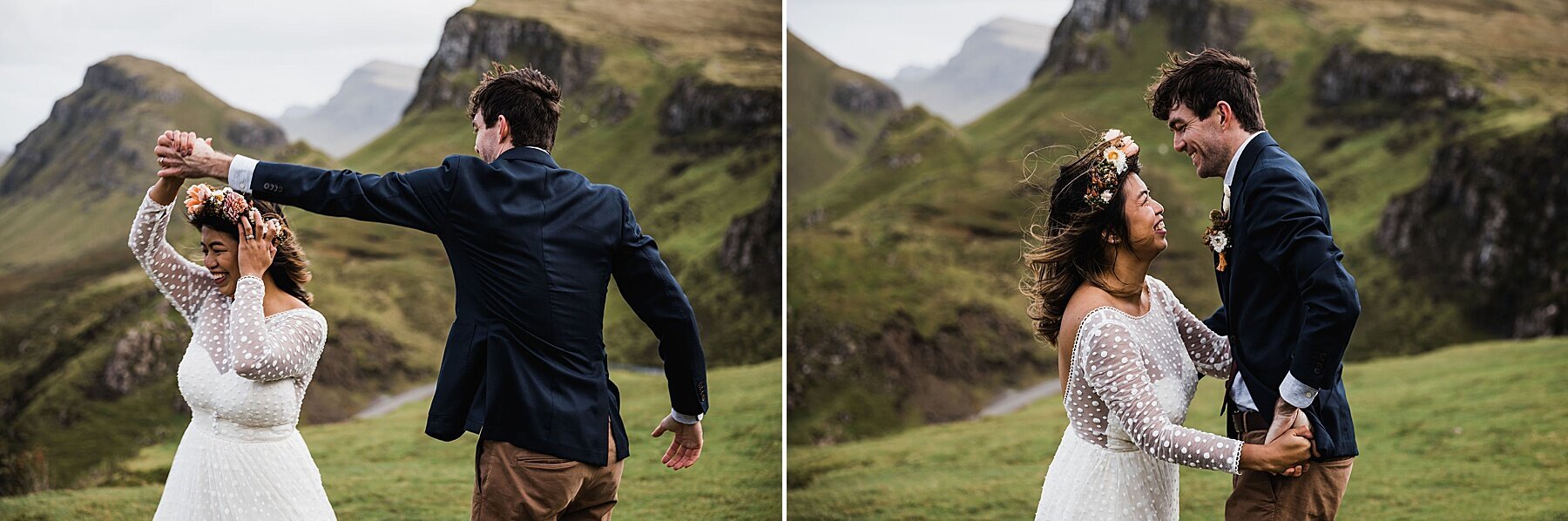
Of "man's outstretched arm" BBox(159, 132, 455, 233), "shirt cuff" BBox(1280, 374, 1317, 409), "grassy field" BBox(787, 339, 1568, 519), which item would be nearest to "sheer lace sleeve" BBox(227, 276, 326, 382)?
"man's outstretched arm" BBox(159, 132, 455, 233)

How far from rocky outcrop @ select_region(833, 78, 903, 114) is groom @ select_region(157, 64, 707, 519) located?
9234 millimetres

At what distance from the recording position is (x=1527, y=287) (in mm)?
13430

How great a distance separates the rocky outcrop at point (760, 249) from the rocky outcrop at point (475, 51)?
2289 mm

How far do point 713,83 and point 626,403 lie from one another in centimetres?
339

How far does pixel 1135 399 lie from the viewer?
2666mm

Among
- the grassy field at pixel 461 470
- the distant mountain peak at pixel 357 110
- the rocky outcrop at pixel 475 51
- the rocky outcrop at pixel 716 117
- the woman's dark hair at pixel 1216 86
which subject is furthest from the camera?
the rocky outcrop at pixel 716 117

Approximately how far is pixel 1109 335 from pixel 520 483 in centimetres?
138

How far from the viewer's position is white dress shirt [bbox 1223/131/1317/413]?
2.62m

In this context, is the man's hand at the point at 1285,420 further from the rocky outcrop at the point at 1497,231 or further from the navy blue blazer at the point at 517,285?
the rocky outcrop at the point at 1497,231

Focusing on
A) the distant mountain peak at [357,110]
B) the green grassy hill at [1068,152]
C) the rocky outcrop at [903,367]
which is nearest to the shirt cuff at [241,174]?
the distant mountain peak at [357,110]

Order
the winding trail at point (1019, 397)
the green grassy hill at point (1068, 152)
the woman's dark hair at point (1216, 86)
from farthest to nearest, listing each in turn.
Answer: the winding trail at point (1019, 397) < the green grassy hill at point (1068, 152) < the woman's dark hair at point (1216, 86)

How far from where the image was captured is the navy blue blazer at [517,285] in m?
2.96

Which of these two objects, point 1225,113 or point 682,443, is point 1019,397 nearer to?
point 682,443

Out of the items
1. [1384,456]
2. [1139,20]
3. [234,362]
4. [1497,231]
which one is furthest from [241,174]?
[1497,231]
